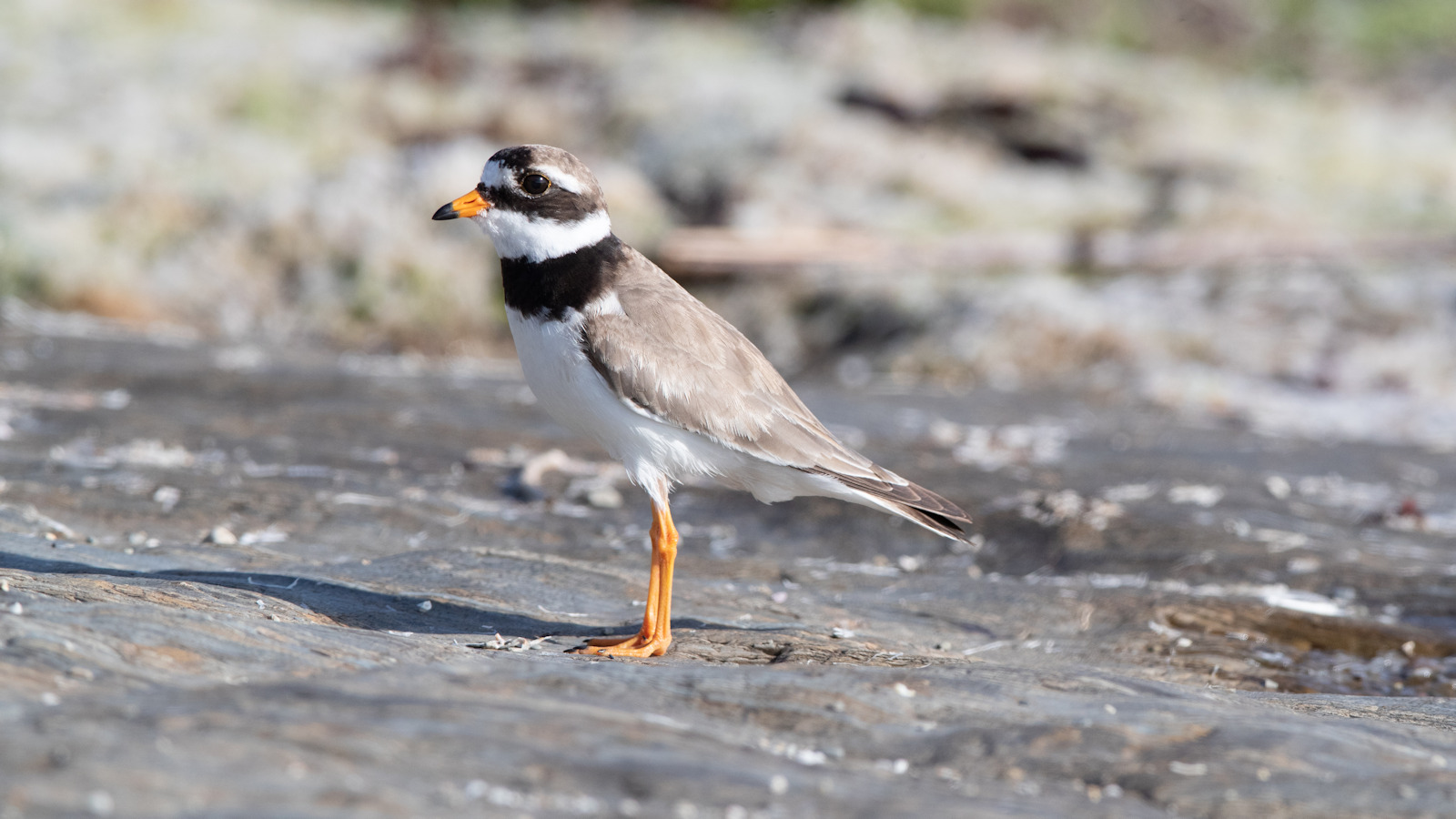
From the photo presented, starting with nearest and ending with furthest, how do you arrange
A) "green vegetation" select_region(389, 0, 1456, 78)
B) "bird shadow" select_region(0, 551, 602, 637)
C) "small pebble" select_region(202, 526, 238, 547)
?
"bird shadow" select_region(0, 551, 602, 637) → "small pebble" select_region(202, 526, 238, 547) → "green vegetation" select_region(389, 0, 1456, 78)

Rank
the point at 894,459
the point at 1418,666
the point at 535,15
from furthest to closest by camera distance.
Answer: the point at 535,15 < the point at 894,459 < the point at 1418,666

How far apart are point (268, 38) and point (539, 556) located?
50.1 ft

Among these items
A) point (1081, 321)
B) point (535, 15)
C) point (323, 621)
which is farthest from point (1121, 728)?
point (535, 15)

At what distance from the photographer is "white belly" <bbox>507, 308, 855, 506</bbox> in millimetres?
5426

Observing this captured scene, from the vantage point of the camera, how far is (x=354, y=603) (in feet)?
17.7

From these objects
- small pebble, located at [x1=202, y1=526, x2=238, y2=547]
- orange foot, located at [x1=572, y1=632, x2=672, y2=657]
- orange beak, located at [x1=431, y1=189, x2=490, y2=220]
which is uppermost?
orange beak, located at [x1=431, y1=189, x2=490, y2=220]

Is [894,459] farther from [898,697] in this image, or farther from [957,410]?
[898,697]

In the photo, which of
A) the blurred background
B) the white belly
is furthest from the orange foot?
the blurred background

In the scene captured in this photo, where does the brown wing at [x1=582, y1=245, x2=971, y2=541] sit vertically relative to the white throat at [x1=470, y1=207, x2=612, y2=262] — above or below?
below

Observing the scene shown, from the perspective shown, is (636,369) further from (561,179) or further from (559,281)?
(561,179)

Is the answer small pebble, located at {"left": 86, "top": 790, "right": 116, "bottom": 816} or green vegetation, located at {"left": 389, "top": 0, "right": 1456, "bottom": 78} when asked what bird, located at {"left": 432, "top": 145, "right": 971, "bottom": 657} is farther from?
green vegetation, located at {"left": 389, "top": 0, "right": 1456, "bottom": 78}

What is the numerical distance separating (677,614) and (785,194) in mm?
10952

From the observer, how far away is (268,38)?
19375 mm

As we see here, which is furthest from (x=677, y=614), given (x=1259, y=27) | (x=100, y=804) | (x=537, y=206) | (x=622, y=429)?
(x=1259, y=27)
